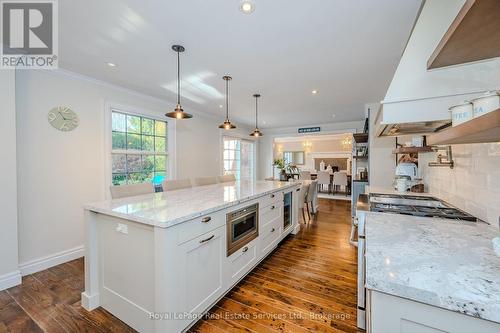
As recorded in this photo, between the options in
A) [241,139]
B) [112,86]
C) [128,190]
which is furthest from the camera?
[241,139]

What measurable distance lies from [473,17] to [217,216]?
1.65m

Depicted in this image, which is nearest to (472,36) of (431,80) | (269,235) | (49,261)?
(431,80)

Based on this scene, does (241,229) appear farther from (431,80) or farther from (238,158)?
(238,158)

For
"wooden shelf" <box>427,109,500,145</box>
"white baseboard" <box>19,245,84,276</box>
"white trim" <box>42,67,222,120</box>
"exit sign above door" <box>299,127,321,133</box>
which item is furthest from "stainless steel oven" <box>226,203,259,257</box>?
"exit sign above door" <box>299,127,321,133</box>

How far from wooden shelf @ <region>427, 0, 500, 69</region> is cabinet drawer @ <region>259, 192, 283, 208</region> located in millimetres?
1824

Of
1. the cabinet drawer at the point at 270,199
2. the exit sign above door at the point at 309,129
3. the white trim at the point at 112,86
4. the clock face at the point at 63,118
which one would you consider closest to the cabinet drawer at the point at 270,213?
the cabinet drawer at the point at 270,199

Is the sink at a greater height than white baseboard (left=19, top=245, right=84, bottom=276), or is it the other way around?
the sink

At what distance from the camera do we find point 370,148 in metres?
3.89

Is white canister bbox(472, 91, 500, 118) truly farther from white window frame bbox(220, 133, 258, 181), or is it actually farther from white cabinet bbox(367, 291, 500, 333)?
white window frame bbox(220, 133, 258, 181)

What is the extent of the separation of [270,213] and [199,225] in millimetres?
1311

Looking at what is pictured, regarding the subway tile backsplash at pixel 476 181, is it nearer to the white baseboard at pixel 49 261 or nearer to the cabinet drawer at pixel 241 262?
the cabinet drawer at pixel 241 262

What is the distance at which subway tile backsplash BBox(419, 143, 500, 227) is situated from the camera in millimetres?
1059

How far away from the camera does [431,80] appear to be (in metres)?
1.11

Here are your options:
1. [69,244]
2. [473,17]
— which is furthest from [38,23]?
[473,17]
